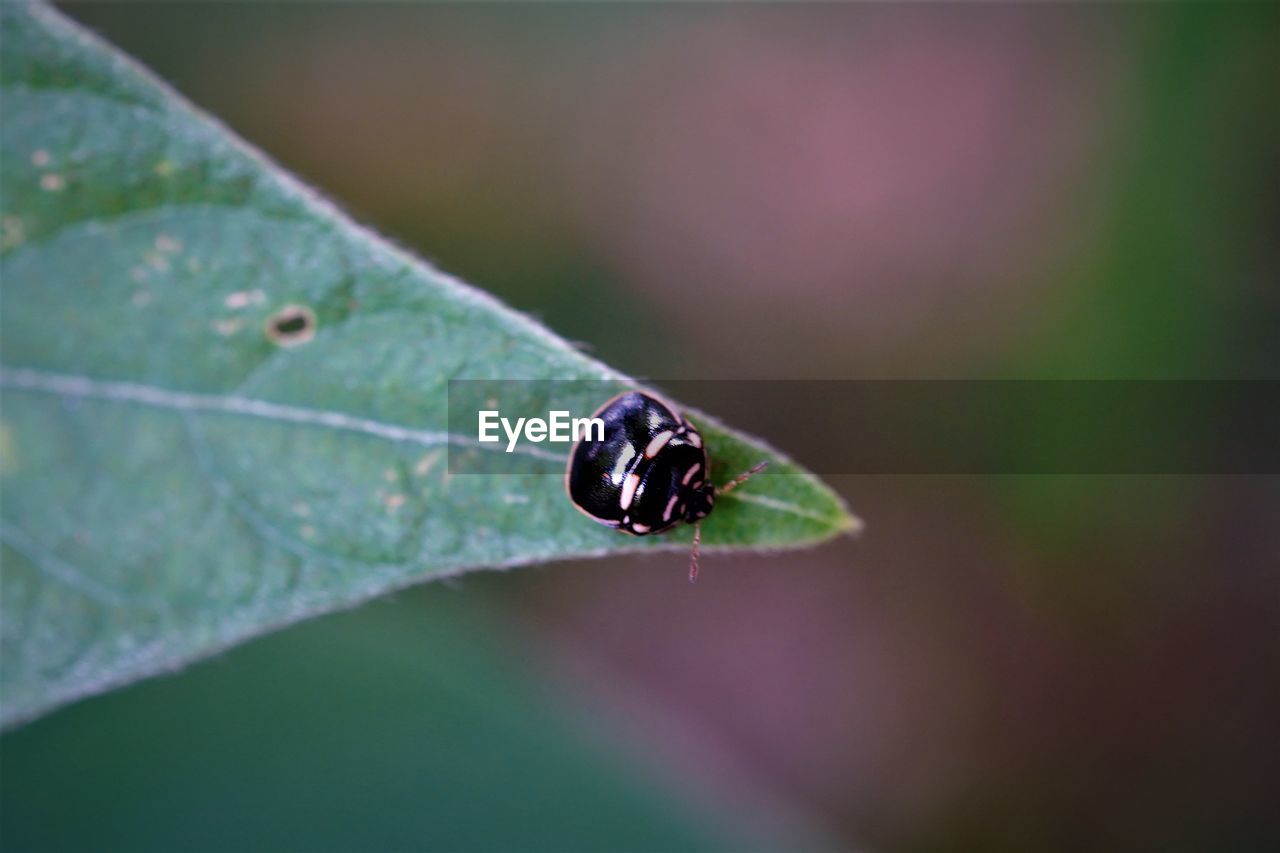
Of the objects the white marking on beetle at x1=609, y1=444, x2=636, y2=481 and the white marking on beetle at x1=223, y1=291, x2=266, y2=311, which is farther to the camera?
the white marking on beetle at x1=609, y1=444, x2=636, y2=481

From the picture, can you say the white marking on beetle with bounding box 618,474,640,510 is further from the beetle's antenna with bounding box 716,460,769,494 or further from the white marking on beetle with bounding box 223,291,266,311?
the white marking on beetle with bounding box 223,291,266,311

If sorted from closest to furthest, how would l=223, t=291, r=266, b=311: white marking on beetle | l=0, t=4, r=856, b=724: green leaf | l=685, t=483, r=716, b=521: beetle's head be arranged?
l=0, t=4, r=856, b=724: green leaf, l=223, t=291, r=266, b=311: white marking on beetle, l=685, t=483, r=716, b=521: beetle's head

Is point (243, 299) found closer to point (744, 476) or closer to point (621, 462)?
point (621, 462)

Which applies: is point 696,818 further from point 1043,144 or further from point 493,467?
point 1043,144

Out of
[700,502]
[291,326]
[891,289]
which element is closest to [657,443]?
[700,502]

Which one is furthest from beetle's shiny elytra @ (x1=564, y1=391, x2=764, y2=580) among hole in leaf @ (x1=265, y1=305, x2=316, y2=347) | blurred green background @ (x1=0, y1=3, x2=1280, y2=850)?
blurred green background @ (x1=0, y1=3, x2=1280, y2=850)

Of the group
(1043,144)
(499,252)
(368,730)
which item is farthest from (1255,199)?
(368,730)

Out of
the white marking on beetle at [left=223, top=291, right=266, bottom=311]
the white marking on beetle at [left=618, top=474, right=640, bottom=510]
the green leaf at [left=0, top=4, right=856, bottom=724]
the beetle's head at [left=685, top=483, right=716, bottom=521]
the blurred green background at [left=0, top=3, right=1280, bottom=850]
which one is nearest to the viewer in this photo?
the green leaf at [left=0, top=4, right=856, bottom=724]

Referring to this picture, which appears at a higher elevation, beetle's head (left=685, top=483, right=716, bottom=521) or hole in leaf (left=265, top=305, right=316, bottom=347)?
hole in leaf (left=265, top=305, right=316, bottom=347)

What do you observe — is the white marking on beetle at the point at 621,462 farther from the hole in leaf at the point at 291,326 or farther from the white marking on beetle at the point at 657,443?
the hole in leaf at the point at 291,326
